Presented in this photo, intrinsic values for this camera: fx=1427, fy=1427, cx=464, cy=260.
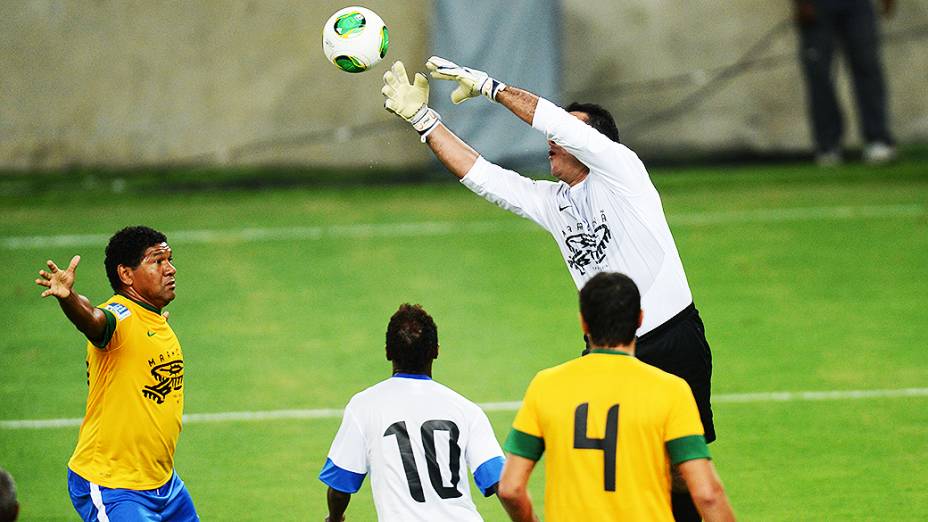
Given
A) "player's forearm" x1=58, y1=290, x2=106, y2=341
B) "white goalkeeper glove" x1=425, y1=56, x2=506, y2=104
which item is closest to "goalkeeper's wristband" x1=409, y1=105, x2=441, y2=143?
"white goalkeeper glove" x1=425, y1=56, x2=506, y2=104

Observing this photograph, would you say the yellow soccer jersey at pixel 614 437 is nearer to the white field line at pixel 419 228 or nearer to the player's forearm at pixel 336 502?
the player's forearm at pixel 336 502

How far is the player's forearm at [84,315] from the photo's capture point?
242 inches

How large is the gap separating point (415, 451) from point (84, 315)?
1613 mm

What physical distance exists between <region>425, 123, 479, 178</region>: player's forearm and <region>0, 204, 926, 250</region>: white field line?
28.5ft

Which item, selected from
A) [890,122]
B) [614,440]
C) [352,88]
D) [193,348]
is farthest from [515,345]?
[890,122]

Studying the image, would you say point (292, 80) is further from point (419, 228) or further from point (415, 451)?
point (415, 451)

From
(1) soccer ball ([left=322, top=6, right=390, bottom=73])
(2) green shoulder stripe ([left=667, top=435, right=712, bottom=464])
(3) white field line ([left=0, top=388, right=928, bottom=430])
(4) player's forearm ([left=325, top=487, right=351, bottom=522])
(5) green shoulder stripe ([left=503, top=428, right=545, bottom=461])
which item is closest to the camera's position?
(2) green shoulder stripe ([left=667, top=435, right=712, bottom=464])

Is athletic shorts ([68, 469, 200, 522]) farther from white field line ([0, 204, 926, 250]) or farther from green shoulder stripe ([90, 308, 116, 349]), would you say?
white field line ([0, 204, 926, 250])

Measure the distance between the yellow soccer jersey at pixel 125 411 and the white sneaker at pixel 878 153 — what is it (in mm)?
13939

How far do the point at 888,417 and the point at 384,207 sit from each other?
8.80 meters

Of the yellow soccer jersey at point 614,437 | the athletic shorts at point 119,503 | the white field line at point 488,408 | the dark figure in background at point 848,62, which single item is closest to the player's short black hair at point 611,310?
the yellow soccer jersey at point 614,437

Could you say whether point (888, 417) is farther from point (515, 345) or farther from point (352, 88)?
point (352, 88)

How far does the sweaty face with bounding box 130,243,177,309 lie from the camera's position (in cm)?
679

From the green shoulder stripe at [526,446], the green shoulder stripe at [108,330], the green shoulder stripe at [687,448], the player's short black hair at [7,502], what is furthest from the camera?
the green shoulder stripe at [108,330]
